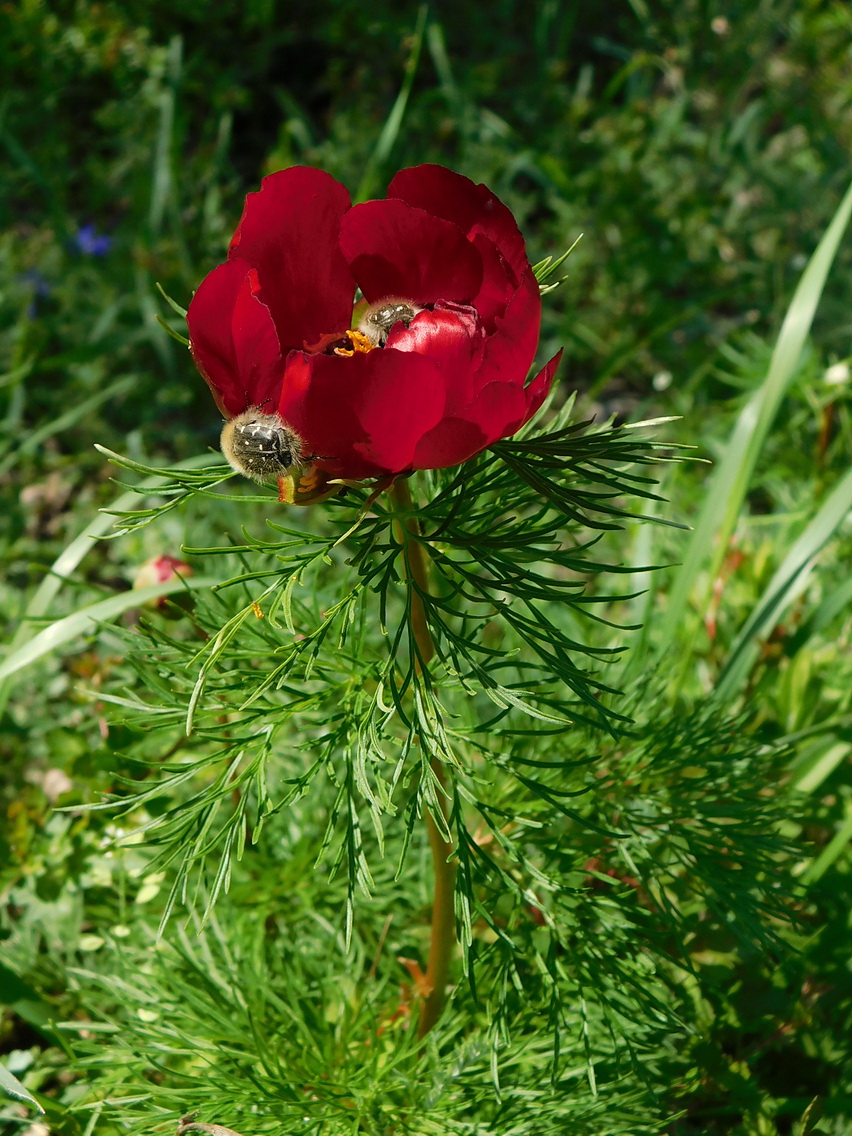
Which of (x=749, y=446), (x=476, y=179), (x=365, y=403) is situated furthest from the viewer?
(x=476, y=179)

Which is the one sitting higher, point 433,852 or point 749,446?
point 749,446

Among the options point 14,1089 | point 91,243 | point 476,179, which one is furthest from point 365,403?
point 91,243

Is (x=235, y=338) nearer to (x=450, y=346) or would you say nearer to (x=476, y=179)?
(x=450, y=346)

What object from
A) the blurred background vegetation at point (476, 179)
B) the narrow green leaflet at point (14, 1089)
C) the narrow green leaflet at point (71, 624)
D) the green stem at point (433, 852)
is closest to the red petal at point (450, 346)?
the green stem at point (433, 852)

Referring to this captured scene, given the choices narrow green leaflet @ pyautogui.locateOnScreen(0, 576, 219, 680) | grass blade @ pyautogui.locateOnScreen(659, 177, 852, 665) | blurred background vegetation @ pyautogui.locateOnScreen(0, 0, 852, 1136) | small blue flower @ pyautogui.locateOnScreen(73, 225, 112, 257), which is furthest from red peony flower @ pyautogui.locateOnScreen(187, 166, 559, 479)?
small blue flower @ pyautogui.locateOnScreen(73, 225, 112, 257)

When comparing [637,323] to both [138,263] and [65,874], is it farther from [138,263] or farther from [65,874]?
[65,874]

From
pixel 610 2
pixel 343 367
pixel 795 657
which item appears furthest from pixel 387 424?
pixel 610 2

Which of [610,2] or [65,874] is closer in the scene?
[65,874]
